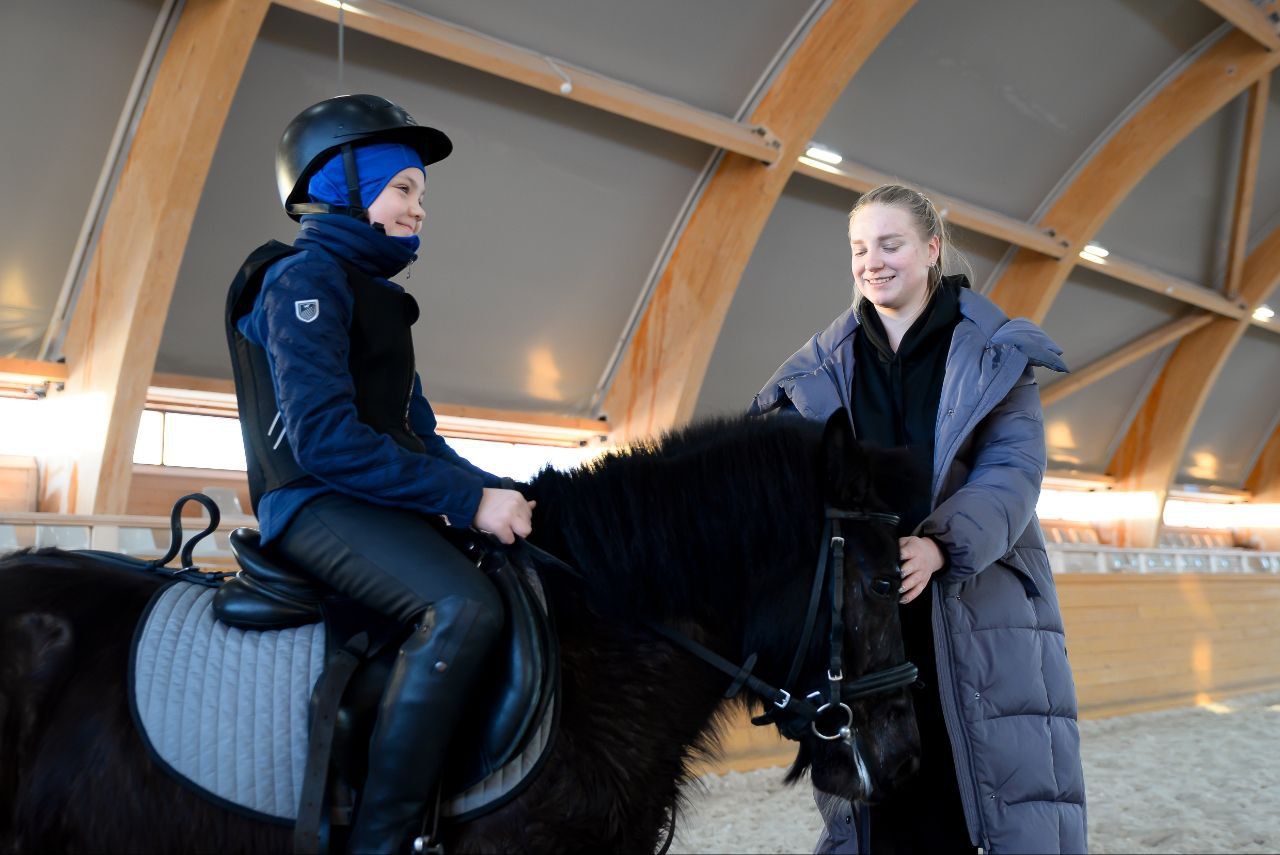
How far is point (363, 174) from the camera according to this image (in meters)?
1.78

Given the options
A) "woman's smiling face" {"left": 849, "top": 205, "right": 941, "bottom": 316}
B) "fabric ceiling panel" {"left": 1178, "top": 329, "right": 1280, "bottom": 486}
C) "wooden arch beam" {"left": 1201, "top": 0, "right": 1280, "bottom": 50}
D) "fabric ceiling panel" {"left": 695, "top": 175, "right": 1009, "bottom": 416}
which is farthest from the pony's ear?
"fabric ceiling panel" {"left": 1178, "top": 329, "right": 1280, "bottom": 486}

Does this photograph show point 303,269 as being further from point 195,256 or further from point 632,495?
point 195,256

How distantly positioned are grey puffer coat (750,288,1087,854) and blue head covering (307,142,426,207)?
3.69 feet

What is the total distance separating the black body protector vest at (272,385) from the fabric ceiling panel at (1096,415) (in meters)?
12.8

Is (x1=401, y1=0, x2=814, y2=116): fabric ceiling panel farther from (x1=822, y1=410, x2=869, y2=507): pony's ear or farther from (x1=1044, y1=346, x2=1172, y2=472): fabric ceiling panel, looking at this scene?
(x1=1044, y1=346, x2=1172, y2=472): fabric ceiling panel

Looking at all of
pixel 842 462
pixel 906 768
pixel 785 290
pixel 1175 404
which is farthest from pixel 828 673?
pixel 1175 404

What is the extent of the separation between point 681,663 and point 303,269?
0.90 metres

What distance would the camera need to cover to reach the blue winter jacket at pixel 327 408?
153 cm

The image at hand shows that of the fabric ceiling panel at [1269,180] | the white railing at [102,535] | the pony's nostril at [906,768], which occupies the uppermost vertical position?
the fabric ceiling panel at [1269,180]

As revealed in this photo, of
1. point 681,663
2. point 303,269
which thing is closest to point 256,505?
point 303,269

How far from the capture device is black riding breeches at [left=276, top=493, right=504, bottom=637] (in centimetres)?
154

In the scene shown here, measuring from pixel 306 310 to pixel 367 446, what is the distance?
0.23 meters

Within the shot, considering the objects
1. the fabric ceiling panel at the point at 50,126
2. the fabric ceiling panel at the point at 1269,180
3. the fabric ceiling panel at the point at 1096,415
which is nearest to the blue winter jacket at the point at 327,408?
the fabric ceiling panel at the point at 50,126

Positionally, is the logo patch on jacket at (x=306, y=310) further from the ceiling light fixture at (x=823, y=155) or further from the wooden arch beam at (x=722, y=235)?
the ceiling light fixture at (x=823, y=155)
